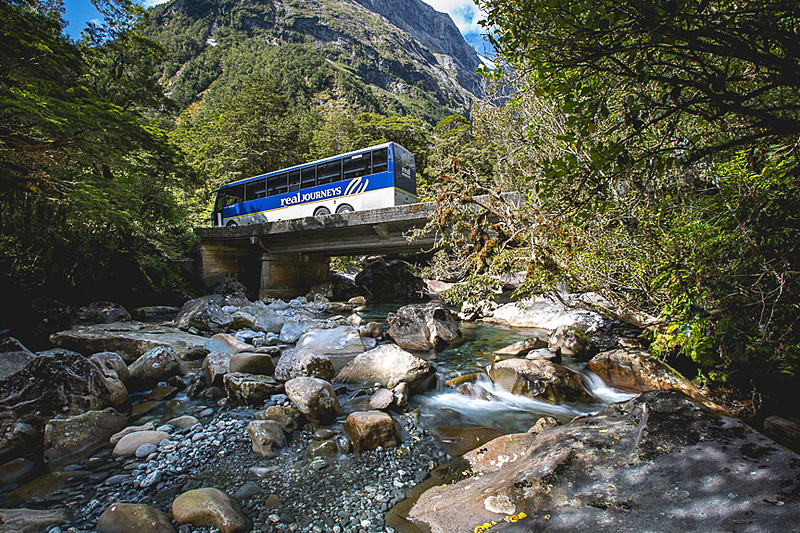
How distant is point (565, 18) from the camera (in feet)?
4.74

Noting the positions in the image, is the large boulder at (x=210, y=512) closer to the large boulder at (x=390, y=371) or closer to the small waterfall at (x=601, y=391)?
the large boulder at (x=390, y=371)

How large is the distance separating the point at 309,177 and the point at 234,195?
5.68 meters

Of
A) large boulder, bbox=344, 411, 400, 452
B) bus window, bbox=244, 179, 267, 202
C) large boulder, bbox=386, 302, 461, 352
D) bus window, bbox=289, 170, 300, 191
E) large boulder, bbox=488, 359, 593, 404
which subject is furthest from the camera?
bus window, bbox=244, 179, 267, 202

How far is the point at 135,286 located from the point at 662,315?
14377 mm

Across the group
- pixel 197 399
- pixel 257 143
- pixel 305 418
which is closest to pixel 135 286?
pixel 197 399

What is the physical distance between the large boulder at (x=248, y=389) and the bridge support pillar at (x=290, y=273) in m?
12.6

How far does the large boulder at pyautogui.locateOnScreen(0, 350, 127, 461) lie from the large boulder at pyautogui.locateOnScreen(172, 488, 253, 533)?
2.39 m

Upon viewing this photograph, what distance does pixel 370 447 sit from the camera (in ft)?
12.8

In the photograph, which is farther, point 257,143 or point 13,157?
point 257,143

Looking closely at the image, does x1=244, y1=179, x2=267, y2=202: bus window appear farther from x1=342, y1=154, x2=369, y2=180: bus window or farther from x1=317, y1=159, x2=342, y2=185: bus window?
x1=342, y1=154, x2=369, y2=180: bus window

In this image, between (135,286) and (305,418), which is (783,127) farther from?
(135,286)

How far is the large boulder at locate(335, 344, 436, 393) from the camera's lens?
5.68 m

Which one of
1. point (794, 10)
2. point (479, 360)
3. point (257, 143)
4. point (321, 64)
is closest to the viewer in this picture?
point (794, 10)

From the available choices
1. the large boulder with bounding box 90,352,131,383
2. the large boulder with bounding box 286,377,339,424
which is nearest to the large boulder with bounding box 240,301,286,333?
the large boulder with bounding box 90,352,131,383
